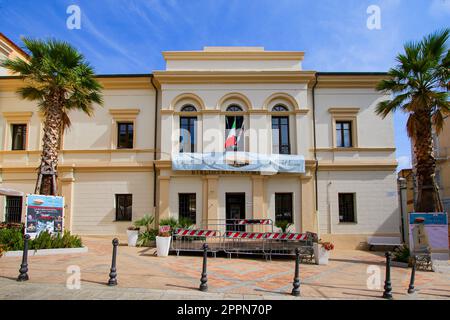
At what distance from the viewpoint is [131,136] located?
746 inches

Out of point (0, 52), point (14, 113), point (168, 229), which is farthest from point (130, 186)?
point (0, 52)

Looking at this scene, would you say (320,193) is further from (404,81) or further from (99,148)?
(99,148)

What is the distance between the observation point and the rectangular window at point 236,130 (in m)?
17.8

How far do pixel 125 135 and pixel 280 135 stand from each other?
8.80 metres

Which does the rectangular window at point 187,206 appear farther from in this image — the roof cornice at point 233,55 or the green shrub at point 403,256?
the green shrub at point 403,256

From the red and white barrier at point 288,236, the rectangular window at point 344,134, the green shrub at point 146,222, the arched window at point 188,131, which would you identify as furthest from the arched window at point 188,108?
the red and white barrier at point 288,236

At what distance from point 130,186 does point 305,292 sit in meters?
12.6

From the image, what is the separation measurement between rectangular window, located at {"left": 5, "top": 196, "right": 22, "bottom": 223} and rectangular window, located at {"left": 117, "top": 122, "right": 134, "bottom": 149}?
6.38m

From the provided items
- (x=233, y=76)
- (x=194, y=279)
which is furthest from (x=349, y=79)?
(x=194, y=279)

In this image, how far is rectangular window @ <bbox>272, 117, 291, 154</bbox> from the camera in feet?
60.1

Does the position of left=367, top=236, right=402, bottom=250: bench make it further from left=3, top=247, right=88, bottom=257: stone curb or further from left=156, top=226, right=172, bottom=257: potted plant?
left=3, top=247, right=88, bottom=257: stone curb

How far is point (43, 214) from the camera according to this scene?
13125mm

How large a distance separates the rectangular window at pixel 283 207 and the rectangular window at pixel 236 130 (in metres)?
3.34

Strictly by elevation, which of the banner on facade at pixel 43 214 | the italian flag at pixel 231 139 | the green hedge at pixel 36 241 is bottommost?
the green hedge at pixel 36 241
